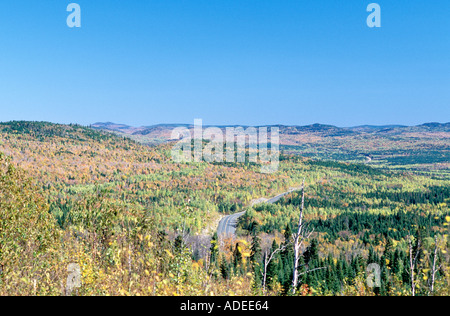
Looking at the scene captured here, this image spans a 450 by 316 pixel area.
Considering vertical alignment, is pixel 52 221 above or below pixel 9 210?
below

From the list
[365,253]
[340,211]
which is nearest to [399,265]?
[365,253]

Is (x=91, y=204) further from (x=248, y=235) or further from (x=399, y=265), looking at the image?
(x=248, y=235)

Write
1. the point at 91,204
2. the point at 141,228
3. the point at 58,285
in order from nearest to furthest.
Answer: the point at 58,285 → the point at 141,228 → the point at 91,204

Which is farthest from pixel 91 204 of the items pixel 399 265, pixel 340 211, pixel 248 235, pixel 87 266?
pixel 340 211

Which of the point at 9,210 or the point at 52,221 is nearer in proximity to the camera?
the point at 9,210

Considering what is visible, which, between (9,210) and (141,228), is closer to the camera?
(141,228)
